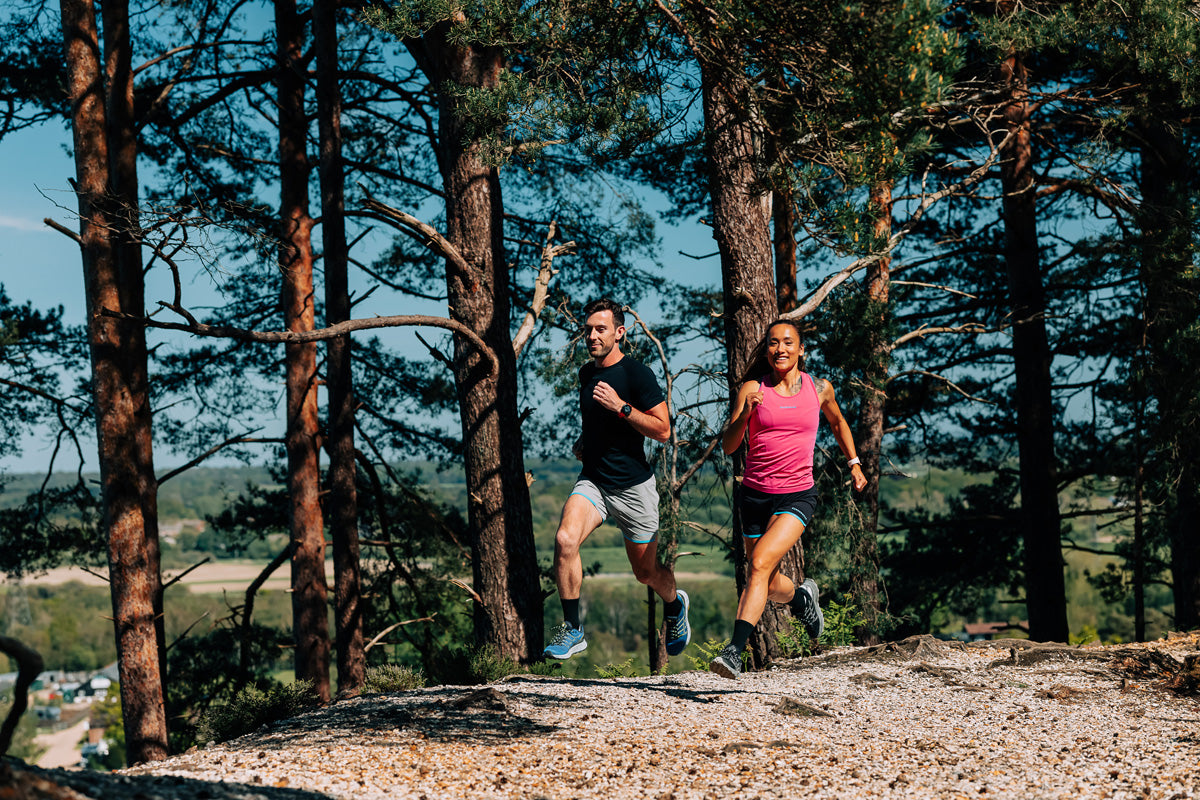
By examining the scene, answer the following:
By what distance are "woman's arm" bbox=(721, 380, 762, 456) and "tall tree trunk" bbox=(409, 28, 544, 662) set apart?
3.55 meters

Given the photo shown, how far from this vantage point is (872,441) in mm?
11711

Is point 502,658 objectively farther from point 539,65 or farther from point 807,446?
point 539,65

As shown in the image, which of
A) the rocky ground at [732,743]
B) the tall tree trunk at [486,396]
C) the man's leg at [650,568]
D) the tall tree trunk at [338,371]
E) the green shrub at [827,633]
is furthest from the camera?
the tall tree trunk at [338,371]

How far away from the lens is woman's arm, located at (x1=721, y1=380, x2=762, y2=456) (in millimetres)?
5355

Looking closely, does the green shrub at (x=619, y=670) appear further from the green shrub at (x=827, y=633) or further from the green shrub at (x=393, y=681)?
the green shrub at (x=393, y=681)

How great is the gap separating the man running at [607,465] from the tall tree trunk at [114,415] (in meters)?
5.90

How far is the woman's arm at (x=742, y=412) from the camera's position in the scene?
5.36 meters

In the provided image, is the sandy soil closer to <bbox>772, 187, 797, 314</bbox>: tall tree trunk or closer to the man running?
<bbox>772, 187, 797, 314</bbox>: tall tree trunk

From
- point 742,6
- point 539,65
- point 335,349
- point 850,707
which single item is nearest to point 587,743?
point 850,707

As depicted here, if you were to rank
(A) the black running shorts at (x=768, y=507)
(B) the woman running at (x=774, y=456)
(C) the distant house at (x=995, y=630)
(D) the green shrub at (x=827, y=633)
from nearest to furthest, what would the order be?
(B) the woman running at (x=774, y=456) < (A) the black running shorts at (x=768, y=507) < (D) the green shrub at (x=827, y=633) < (C) the distant house at (x=995, y=630)

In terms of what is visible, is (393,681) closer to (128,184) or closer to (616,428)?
(616,428)

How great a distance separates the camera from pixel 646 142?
6836 mm

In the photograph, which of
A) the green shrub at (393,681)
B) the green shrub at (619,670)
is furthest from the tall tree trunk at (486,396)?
the green shrub at (393,681)

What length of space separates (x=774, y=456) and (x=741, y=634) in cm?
102
